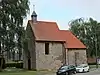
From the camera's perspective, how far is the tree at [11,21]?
2046 inches

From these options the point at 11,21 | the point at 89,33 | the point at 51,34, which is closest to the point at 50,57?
Result: the point at 51,34

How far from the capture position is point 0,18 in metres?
51.3

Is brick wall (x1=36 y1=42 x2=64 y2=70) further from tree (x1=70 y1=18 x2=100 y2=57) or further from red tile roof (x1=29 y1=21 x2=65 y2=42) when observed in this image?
tree (x1=70 y1=18 x2=100 y2=57)

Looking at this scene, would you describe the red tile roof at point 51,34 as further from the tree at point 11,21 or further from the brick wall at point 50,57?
the tree at point 11,21

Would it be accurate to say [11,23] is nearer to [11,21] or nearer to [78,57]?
[11,21]

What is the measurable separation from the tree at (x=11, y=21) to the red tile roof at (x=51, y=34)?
928 centimetres

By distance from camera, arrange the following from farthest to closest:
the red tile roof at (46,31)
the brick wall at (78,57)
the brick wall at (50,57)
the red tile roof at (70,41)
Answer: the red tile roof at (70,41) < the brick wall at (78,57) < the red tile roof at (46,31) < the brick wall at (50,57)

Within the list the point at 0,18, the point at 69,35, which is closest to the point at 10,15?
the point at 0,18

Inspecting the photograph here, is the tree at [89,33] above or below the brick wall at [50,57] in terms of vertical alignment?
above

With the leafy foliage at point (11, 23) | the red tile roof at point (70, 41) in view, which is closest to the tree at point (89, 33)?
the red tile roof at point (70, 41)

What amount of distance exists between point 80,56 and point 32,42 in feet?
38.3

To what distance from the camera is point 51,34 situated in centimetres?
6525

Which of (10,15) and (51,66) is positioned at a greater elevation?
(10,15)

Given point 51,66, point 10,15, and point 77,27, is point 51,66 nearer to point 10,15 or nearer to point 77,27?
point 10,15
